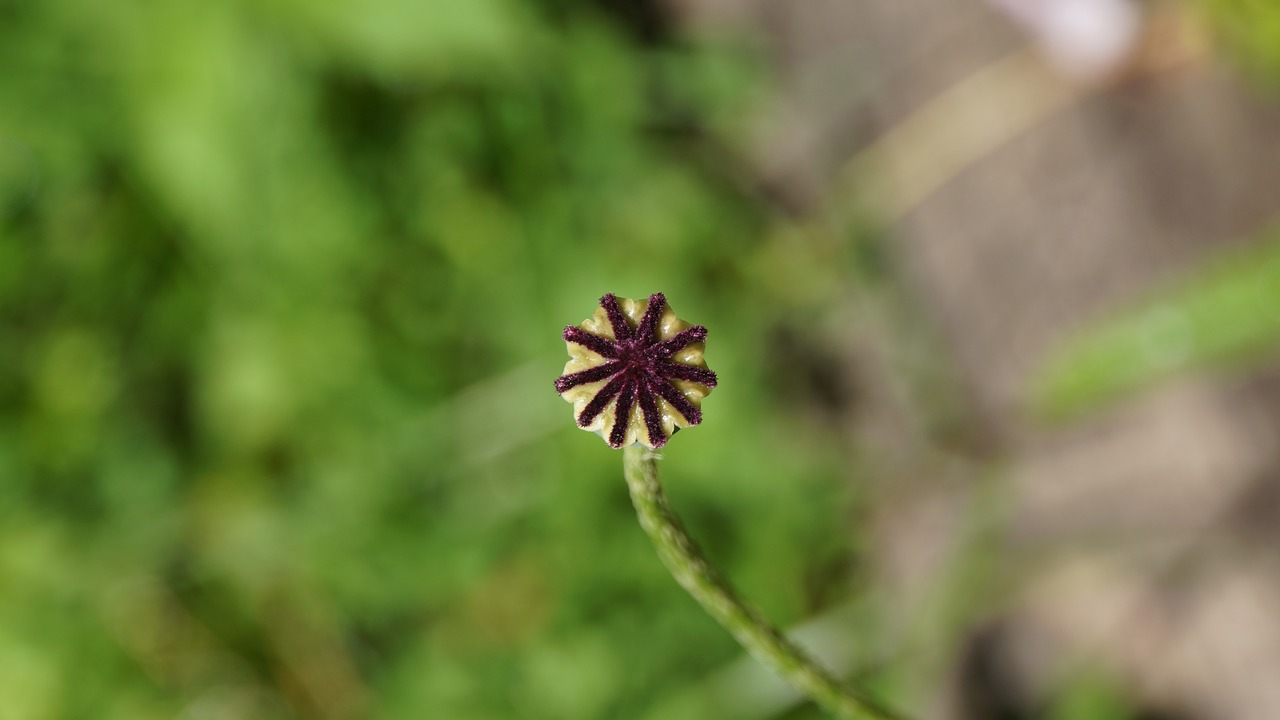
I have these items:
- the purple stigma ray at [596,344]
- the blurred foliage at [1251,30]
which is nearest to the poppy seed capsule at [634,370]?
the purple stigma ray at [596,344]

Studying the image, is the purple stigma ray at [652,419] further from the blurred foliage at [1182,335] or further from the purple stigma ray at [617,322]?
the blurred foliage at [1182,335]

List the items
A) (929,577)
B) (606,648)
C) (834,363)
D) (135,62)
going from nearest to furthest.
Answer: (135,62), (606,648), (929,577), (834,363)

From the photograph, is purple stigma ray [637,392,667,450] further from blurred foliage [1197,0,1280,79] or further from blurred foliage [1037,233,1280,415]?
blurred foliage [1197,0,1280,79]

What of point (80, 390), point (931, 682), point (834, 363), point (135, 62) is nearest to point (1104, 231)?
point (834, 363)

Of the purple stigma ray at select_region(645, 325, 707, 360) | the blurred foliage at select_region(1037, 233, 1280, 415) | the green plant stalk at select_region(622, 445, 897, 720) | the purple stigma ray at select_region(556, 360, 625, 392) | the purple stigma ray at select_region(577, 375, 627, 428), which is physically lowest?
the green plant stalk at select_region(622, 445, 897, 720)

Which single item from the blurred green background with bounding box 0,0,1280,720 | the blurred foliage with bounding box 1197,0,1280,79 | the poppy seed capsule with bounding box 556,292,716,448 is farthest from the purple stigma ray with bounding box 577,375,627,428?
the blurred foliage with bounding box 1197,0,1280,79

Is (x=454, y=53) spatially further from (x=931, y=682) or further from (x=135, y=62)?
(x=931, y=682)
